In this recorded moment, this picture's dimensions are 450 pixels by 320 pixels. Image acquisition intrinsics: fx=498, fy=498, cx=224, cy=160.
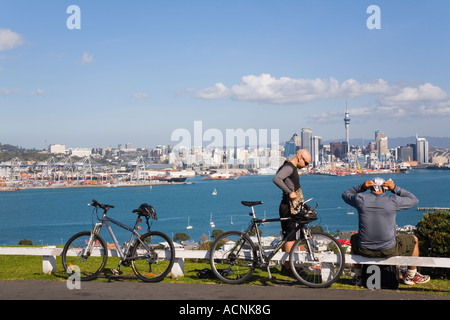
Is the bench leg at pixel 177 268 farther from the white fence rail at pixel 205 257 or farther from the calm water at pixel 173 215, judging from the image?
the calm water at pixel 173 215

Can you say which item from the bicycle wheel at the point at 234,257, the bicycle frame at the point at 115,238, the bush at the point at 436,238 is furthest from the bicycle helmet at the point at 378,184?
the bicycle frame at the point at 115,238

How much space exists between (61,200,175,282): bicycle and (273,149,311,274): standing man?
1.20 meters

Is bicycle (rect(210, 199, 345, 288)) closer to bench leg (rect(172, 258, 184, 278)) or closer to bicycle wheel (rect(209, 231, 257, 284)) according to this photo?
A: bicycle wheel (rect(209, 231, 257, 284))

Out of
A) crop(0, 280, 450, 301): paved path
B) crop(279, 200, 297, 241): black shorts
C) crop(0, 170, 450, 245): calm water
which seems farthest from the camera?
crop(0, 170, 450, 245): calm water

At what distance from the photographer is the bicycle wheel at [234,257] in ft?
16.6

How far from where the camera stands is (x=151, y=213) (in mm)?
5176

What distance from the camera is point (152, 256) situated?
522 centimetres

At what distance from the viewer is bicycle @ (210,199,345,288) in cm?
479

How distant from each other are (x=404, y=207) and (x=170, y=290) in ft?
7.58

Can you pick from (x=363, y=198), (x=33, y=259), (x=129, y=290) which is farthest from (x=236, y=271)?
(x=33, y=259)

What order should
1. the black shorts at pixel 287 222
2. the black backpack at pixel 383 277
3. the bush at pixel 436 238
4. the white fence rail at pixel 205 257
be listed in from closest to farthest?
the white fence rail at pixel 205 257, the black backpack at pixel 383 277, the black shorts at pixel 287 222, the bush at pixel 436 238

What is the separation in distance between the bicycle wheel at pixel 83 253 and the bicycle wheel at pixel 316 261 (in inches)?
81.0

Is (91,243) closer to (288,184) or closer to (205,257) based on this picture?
(205,257)

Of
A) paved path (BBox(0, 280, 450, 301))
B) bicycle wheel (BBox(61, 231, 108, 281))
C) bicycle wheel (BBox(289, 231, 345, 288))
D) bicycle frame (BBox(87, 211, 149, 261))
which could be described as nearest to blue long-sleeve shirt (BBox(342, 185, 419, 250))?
bicycle wheel (BBox(289, 231, 345, 288))
